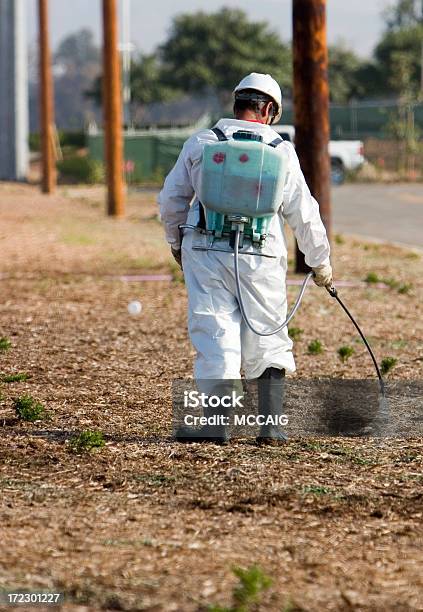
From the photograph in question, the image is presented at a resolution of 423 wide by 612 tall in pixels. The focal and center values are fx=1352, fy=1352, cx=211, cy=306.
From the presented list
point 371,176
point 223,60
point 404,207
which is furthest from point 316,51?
point 223,60

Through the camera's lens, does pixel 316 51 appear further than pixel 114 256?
No

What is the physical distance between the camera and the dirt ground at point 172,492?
172 inches

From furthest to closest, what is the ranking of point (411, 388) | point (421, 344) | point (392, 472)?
1. point (421, 344)
2. point (411, 388)
3. point (392, 472)

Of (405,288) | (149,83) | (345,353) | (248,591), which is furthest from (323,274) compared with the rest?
(149,83)

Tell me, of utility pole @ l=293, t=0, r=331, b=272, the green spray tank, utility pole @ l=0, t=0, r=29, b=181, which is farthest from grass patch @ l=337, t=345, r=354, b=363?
utility pole @ l=0, t=0, r=29, b=181

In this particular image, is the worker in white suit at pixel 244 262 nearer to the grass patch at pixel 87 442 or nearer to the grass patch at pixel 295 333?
the grass patch at pixel 87 442

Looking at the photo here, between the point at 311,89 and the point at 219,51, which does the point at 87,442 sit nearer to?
the point at 311,89

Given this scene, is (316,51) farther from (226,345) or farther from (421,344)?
(226,345)

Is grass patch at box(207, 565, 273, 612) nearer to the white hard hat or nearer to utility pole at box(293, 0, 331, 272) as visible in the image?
the white hard hat

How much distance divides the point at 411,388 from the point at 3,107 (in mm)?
34801

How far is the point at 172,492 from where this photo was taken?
5.56 metres

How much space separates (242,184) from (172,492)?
144 cm

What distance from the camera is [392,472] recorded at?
19.6ft

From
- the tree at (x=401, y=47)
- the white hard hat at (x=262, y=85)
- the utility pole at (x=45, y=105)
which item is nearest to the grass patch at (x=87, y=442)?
the white hard hat at (x=262, y=85)
